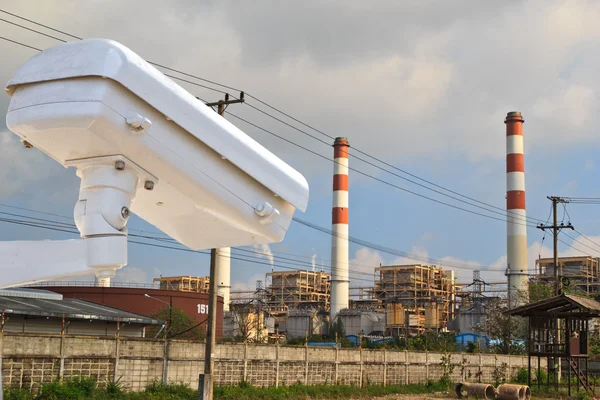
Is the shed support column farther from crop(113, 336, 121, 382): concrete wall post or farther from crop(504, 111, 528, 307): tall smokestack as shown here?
crop(504, 111, 528, 307): tall smokestack

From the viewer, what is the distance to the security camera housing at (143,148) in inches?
249

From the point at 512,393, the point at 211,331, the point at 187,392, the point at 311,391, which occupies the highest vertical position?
Result: the point at 211,331

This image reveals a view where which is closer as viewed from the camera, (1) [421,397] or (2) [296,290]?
(1) [421,397]

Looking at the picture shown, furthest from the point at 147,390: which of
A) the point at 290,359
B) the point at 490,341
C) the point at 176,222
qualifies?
the point at 490,341

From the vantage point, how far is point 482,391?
80.1 feet

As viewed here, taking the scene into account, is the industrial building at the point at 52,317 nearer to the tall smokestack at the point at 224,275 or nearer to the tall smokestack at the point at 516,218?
the tall smokestack at the point at 224,275

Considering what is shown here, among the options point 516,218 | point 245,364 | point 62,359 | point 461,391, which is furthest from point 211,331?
point 516,218

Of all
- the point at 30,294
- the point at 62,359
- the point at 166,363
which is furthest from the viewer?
the point at 30,294

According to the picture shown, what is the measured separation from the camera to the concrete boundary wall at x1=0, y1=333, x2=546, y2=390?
17047 mm

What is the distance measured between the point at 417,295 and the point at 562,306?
2072 inches

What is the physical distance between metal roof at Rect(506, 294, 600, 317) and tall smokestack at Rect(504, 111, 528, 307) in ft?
113

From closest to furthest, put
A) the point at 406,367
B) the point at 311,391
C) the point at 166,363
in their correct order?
the point at 166,363, the point at 311,391, the point at 406,367

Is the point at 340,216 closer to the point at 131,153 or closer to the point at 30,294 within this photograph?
the point at 30,294

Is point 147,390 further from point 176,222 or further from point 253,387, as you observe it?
point 176,222
